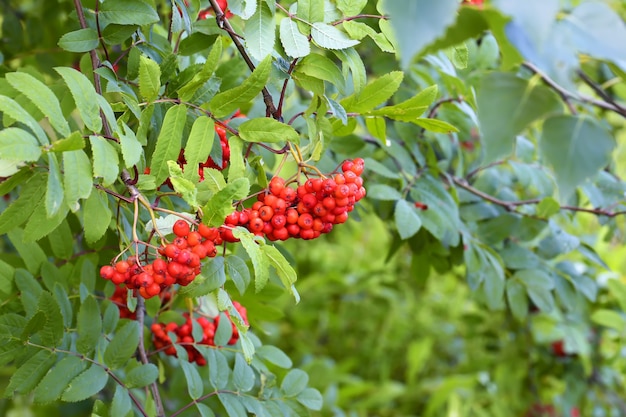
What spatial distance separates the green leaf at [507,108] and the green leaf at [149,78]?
433mm

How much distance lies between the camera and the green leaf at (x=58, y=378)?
0.89 m

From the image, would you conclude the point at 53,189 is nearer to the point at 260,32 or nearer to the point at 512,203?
the point at 260,32

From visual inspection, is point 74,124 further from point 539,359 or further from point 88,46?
point 539,359

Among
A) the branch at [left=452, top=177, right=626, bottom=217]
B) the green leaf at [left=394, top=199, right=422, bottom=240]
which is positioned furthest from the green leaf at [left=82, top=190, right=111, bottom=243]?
the branch at [left=452, top=177, right=626, bottom=217]

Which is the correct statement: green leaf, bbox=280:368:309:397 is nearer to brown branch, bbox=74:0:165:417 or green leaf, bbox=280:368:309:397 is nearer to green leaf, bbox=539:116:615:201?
brown branch, bbox=74:0:165:417

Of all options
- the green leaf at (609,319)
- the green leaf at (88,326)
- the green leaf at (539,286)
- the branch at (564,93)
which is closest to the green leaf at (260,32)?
the branch at (564,93)

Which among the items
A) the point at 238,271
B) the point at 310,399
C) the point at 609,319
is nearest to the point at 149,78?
the point at 238,271

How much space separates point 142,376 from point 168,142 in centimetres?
36

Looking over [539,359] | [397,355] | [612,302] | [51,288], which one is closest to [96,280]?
[51,288]

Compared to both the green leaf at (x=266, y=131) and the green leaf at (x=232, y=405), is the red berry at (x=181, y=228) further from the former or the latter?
the green leaf at (x=232, y=405)

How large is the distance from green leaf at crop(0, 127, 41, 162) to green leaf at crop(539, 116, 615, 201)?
49 cm

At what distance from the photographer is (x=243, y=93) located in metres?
0.82

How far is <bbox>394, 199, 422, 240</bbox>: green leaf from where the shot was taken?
1154mm

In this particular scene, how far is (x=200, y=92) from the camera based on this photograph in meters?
0.86
